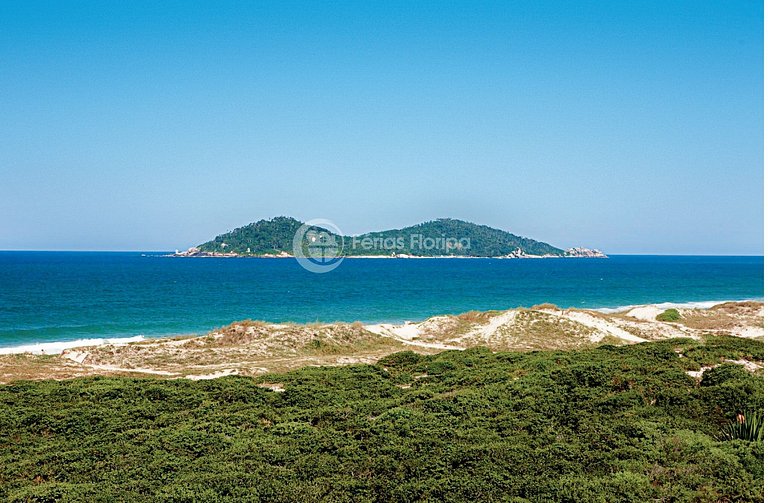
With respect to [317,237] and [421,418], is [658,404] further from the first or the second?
[317,237]

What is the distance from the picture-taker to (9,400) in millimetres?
17328

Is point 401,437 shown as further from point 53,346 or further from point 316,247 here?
point 316,247

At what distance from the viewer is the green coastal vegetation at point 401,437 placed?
10.2 m


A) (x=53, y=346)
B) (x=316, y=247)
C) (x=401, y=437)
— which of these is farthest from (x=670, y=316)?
(x=316, y=247)

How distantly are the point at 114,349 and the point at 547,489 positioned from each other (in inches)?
1105

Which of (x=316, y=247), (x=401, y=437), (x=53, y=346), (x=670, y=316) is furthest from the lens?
(x=316, y=247)

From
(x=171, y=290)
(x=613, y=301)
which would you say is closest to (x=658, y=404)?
(x=613, y=301)

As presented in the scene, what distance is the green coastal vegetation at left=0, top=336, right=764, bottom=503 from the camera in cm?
1021

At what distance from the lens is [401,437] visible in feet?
43.1

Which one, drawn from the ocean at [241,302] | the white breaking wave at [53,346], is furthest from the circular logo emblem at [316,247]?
the white breaking wave at [53,346]

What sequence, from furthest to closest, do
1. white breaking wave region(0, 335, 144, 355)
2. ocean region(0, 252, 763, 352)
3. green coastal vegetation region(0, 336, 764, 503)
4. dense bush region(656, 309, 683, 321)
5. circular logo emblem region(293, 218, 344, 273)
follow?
circular logo emblem region(293, 218, 344, 273)
ocean region(0, 252, 763, 352)
dense bush region(656, 309, 683, 321)
white breaking wave region(0, 335, 144, 355)
green coastal vegetation region(0, 336, 764, 503)

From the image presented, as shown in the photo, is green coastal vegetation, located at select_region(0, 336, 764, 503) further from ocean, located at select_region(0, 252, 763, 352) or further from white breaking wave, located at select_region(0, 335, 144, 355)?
ocean, located at select_region(0, 252, 763, 352)

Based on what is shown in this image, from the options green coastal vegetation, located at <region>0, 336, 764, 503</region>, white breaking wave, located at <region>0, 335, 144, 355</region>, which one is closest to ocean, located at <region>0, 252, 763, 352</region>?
white breaking wave, located at <region>0, 335, 144, 355</region>

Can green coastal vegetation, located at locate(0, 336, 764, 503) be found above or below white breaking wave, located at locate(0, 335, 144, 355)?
above
